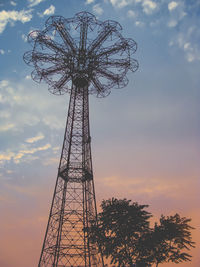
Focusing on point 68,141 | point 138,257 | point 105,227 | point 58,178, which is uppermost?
point 68,141

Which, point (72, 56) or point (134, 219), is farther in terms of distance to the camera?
point (72, 56)

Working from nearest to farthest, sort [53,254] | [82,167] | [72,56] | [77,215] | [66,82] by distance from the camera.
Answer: [53,254] → [77,215] → [82,167] → [72,56] → [66,82]

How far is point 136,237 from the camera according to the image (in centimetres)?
2231

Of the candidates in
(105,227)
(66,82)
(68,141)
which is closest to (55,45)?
(66,82)

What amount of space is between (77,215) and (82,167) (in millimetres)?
5065

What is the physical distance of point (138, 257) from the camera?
22.1 m

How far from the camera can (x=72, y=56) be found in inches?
1133

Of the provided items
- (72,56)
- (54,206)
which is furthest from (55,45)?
(54,206)

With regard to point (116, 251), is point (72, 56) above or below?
above

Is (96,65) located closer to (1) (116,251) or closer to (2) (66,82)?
(2) (66,82)

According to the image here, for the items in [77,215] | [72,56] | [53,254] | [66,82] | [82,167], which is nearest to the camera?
[53,254]

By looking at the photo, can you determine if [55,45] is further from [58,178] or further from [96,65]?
[58,178]

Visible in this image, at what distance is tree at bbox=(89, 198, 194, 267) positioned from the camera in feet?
72.1

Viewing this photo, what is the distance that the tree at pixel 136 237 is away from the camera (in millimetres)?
21969
